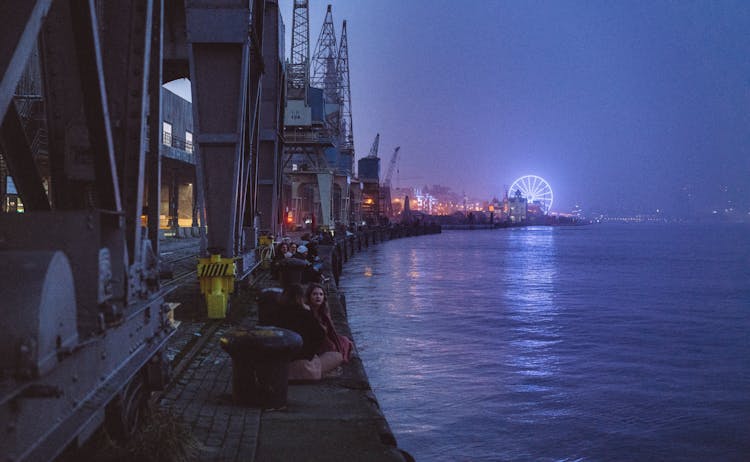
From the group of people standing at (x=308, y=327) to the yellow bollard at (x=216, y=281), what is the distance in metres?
5.07

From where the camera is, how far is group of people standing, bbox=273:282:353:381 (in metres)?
9.20

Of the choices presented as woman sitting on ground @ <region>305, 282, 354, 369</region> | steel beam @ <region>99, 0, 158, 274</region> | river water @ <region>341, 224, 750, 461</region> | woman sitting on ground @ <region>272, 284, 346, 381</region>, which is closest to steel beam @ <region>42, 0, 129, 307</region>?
steel beam @ <region>99, 0, 158, 274</region>

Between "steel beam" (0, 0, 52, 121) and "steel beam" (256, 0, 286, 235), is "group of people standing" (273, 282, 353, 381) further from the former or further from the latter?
"steel beam" (256, 0, 286, 235)

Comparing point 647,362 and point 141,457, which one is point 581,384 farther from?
point 141,457

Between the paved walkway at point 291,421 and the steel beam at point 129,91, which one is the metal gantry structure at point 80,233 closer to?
the steel beam at point 129,91

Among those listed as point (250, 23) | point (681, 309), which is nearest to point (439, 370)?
point (250, 23)

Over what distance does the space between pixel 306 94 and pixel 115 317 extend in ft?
228

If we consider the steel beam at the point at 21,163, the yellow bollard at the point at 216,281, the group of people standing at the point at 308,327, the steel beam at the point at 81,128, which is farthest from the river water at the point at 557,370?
the steel beam at the point at 21,163

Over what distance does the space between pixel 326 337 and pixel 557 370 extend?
1031 centimetres

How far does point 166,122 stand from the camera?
162 ft

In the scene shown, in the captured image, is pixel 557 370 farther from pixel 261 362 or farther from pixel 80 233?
pixel 80 233

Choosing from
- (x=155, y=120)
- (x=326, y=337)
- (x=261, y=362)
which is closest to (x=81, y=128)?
(x=155, y=120)

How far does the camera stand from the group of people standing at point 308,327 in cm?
920

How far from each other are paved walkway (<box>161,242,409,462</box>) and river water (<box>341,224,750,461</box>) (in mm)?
3680
